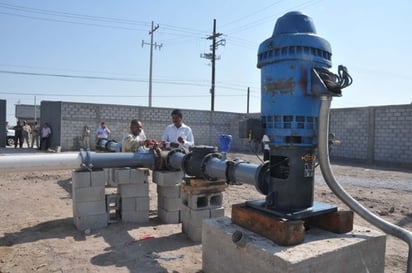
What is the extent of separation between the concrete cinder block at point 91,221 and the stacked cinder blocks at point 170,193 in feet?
2.78

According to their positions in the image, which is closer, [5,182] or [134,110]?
[5,182]

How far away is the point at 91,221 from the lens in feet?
15.9

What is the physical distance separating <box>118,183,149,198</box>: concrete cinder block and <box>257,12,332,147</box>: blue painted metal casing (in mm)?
2913

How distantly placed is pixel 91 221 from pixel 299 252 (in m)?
3.29

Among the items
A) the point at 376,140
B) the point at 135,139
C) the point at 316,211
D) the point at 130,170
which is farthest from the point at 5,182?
the point at 376,140

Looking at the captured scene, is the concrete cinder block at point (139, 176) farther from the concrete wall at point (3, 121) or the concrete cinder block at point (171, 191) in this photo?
the concrete wall at point (3, 121)

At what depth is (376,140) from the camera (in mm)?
15422

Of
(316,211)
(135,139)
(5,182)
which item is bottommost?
(5,182)

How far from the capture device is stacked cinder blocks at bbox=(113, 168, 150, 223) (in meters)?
5.08

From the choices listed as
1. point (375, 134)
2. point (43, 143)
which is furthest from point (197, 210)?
point (43, 143)

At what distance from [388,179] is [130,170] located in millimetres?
8760

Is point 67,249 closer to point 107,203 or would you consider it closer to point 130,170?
point 107,203

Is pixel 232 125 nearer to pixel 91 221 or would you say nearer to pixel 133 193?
pixel 133 193

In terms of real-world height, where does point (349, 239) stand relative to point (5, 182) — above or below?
above
